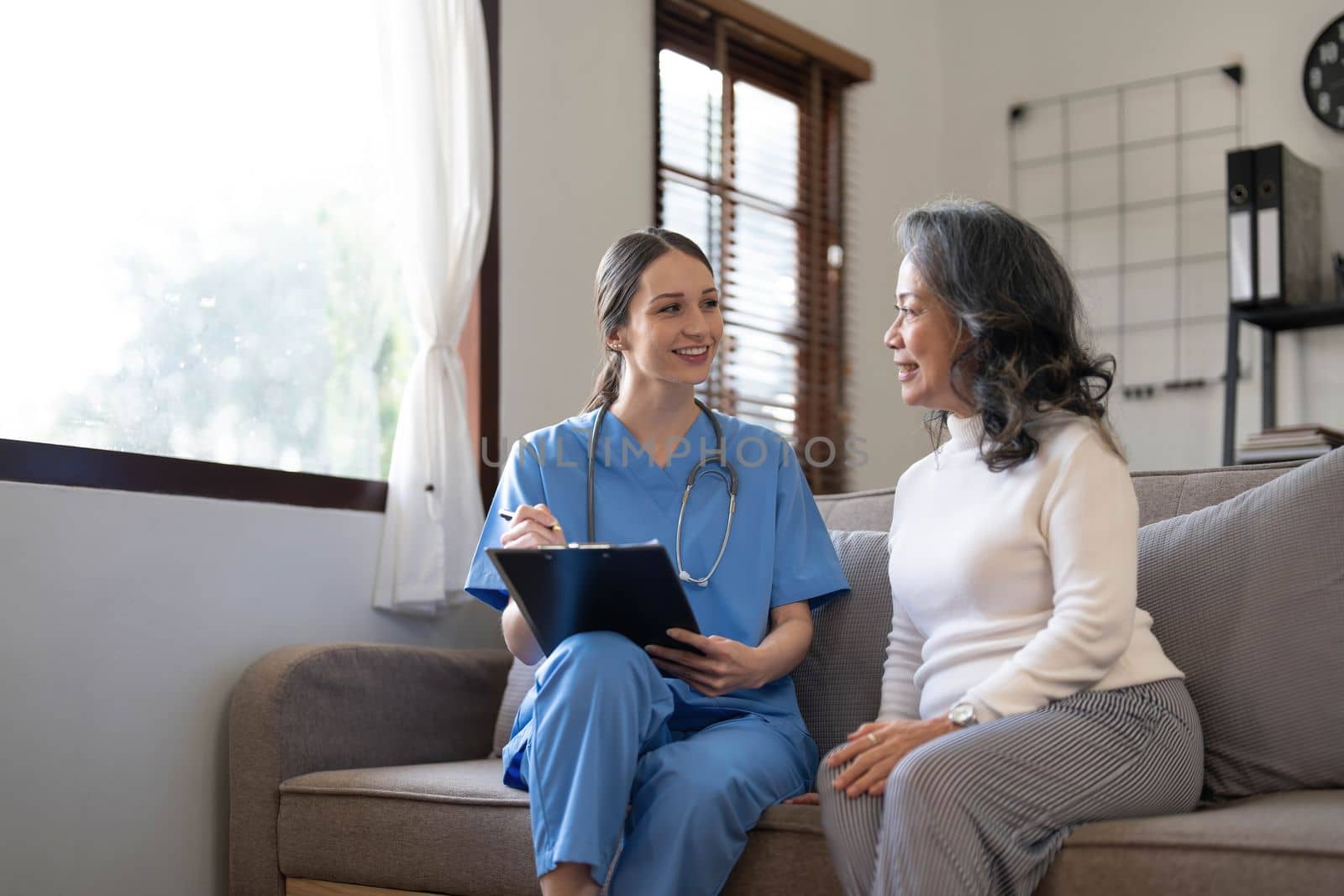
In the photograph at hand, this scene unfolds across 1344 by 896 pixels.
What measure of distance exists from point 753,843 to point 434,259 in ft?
4.92

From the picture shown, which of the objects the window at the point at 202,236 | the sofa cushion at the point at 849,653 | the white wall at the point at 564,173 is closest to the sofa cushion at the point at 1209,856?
the sofa cushion at the point at 849,653

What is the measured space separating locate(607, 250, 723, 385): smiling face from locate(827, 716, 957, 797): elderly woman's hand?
2.17 ft

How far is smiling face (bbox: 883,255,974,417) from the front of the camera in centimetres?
169

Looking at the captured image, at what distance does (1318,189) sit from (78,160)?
3.14 metres

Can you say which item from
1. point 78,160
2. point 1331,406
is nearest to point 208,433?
point 78,160

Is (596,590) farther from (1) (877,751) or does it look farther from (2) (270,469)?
(2) (270,469)

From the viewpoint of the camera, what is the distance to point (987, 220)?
1678 millimetres

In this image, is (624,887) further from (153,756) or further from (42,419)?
(42,419)

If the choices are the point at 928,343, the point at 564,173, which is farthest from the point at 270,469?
the point at 928,343

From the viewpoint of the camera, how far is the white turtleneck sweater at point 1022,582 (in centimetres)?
145

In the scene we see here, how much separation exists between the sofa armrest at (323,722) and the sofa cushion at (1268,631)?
124 cm

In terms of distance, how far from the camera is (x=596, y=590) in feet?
5.15

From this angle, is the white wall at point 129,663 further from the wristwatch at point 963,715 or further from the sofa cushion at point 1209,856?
the sofa cushion at point 1209,856

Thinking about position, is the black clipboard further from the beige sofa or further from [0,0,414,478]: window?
[0,0,414,478]: window
